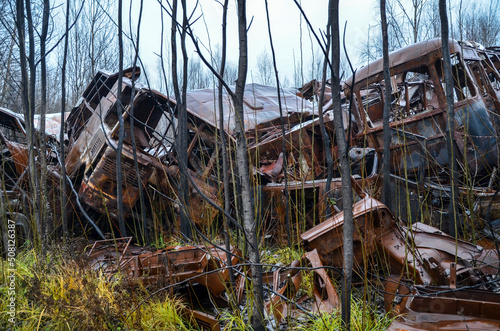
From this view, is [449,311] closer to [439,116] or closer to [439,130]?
[439,130]

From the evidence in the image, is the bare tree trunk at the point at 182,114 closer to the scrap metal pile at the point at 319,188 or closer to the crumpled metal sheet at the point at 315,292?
the scrap metal pile at the point at 319,188

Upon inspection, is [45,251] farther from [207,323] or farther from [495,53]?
[495,53]

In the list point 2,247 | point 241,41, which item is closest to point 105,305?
point 241,41

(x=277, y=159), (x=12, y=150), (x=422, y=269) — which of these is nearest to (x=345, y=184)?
(x=422, y=269)

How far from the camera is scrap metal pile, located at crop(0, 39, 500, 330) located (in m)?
2.51

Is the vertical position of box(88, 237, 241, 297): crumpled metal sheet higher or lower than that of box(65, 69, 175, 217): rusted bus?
lower

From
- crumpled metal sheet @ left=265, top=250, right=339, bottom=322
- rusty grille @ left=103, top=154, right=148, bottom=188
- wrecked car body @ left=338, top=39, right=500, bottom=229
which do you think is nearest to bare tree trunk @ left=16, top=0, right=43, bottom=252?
rusty grille @ left=103, top=154, right=148, bottom=188

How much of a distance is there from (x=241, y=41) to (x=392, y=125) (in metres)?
3.85

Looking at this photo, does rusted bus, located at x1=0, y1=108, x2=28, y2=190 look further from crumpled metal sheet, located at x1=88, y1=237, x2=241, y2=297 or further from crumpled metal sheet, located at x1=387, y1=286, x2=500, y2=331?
crumpled metal sheet, located at x1=387, y1=286, x2=500, y2=331

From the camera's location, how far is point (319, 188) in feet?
15.5

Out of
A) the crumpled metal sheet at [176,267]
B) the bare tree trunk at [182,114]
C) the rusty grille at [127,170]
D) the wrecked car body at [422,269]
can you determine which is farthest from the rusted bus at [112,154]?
the wrecked car body at [422,269]

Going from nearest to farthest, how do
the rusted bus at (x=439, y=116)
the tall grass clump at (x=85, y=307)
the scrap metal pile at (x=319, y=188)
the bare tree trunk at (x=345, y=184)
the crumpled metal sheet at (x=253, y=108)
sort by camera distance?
the bare tree trunk at (x=345, y=184) < the tall grass clump at (x=85, y=307) < the scrap metal pile at (x=319, y=188) < the rusted bus at (x=439, y=116) < the crumpled metal sheet at (x=253, y=108)

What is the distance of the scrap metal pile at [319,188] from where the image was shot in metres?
2.51

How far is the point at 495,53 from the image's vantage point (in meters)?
5.96
